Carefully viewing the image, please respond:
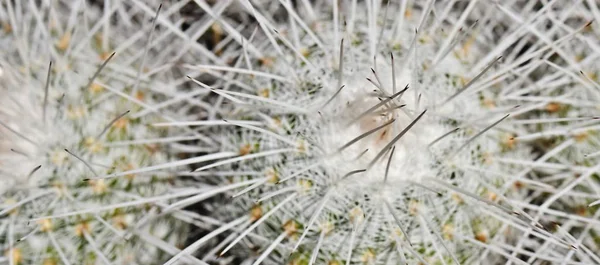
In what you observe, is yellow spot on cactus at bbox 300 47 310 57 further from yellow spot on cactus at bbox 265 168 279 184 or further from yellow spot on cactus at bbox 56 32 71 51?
yellow spot on cactus at bbox 56 32 71 51

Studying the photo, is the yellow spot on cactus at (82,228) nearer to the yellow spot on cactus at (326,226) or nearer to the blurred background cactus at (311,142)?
the blurred background cactus at (311,142)

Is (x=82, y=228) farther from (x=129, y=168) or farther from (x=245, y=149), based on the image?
(x=245, y=149)

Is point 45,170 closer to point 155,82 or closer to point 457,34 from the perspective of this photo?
point 155,82

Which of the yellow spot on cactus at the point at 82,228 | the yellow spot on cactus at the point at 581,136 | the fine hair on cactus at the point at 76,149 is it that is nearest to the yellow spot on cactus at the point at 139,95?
the fine hair on cactus at the point at 76,149

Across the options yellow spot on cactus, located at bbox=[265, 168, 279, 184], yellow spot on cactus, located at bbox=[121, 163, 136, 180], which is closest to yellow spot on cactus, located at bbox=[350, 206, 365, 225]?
yellow spot on cactus, located at bbox=[265, 168, 279, 184]

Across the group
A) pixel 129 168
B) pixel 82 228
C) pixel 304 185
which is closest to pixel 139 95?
pixel 129 168

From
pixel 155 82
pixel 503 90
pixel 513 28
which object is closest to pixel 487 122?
pixel 503 90
